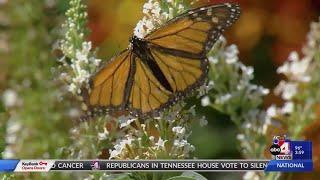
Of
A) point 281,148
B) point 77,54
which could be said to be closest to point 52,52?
point 77,54

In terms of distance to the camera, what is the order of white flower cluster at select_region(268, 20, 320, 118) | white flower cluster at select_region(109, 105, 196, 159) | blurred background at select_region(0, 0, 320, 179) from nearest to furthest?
white flower cluster at select_region(109, 105, 196, 159), white flower cluster at select_region(268, 20, 320, 118), blurred background at select_region(0, 0, 320, 179)

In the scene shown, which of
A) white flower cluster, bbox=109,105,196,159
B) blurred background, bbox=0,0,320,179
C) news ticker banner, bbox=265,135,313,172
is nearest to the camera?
white flower cluster, bbox=109,105,196,159

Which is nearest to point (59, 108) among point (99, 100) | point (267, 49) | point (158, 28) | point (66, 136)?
point (66, 136)

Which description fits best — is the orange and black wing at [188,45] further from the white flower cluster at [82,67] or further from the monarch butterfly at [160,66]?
the white flower cluster at [82,67]

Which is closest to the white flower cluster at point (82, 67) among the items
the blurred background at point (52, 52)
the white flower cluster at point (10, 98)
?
the blurred background at point (52, 52)

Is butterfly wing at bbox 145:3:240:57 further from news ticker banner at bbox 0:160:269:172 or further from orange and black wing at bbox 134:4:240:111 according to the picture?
news ticker banner at bbox 0:160:269:172

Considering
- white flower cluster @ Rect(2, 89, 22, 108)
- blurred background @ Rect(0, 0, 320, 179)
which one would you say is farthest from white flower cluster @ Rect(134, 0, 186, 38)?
white flower cluster @ Rect(2, 89, 22, 108)
